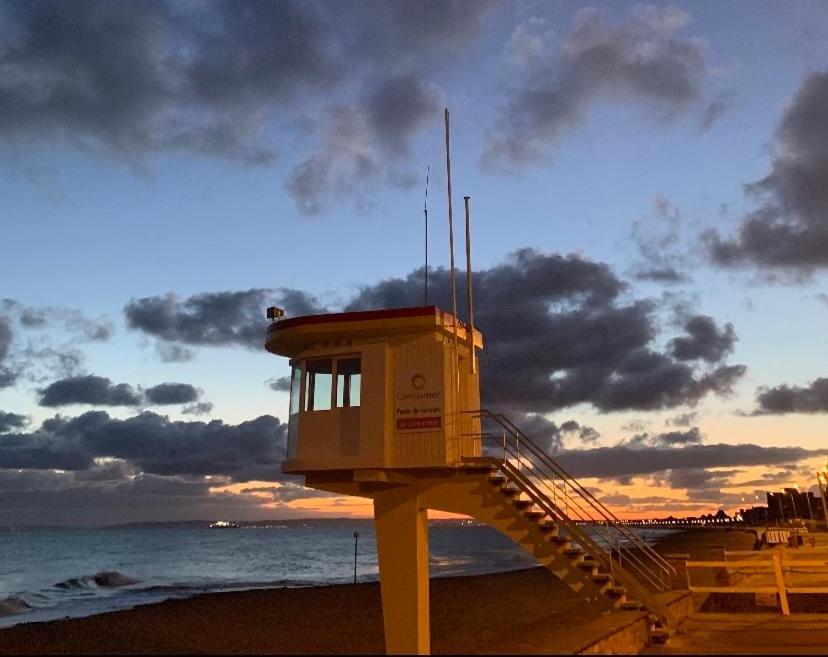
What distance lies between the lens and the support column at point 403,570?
13.3 meters

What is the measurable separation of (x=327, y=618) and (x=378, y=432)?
1792 cm

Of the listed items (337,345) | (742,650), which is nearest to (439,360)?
(337,345)

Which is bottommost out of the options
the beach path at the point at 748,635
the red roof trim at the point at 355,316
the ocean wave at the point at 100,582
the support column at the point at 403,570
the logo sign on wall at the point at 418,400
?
the ocean wave at the point at 100,582

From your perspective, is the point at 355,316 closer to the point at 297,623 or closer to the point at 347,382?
the point at 347,382

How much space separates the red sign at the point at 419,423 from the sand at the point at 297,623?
12.9 feet

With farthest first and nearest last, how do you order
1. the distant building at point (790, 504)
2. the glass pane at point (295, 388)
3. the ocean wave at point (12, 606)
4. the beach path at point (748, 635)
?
the distant building at point (790, 504) → the ocean wave at point (12, 606) → the glass pane at point (295, 388) → the beach path at point (748, 635)

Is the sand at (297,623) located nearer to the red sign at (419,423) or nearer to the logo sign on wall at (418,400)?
the red sign at (419,423)

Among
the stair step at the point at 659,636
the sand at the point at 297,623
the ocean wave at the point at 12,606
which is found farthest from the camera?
the ocean wave at the point at 12,606

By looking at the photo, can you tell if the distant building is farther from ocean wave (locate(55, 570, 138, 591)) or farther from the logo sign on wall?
the logo sign on wall

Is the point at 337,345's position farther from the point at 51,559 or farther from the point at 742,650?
the point at 51,559

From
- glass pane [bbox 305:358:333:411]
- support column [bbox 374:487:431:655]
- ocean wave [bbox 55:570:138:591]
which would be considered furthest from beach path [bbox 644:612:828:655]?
ocean wave [bbox 55:570:138:591]

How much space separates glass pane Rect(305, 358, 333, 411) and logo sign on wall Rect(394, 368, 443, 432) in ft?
4.80

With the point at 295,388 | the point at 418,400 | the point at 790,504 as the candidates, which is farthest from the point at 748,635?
the point at 790,504

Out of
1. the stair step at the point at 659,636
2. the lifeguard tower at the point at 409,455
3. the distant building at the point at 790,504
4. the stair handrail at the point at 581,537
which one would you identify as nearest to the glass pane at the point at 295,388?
the lifeguard tower at the point at 409,455
